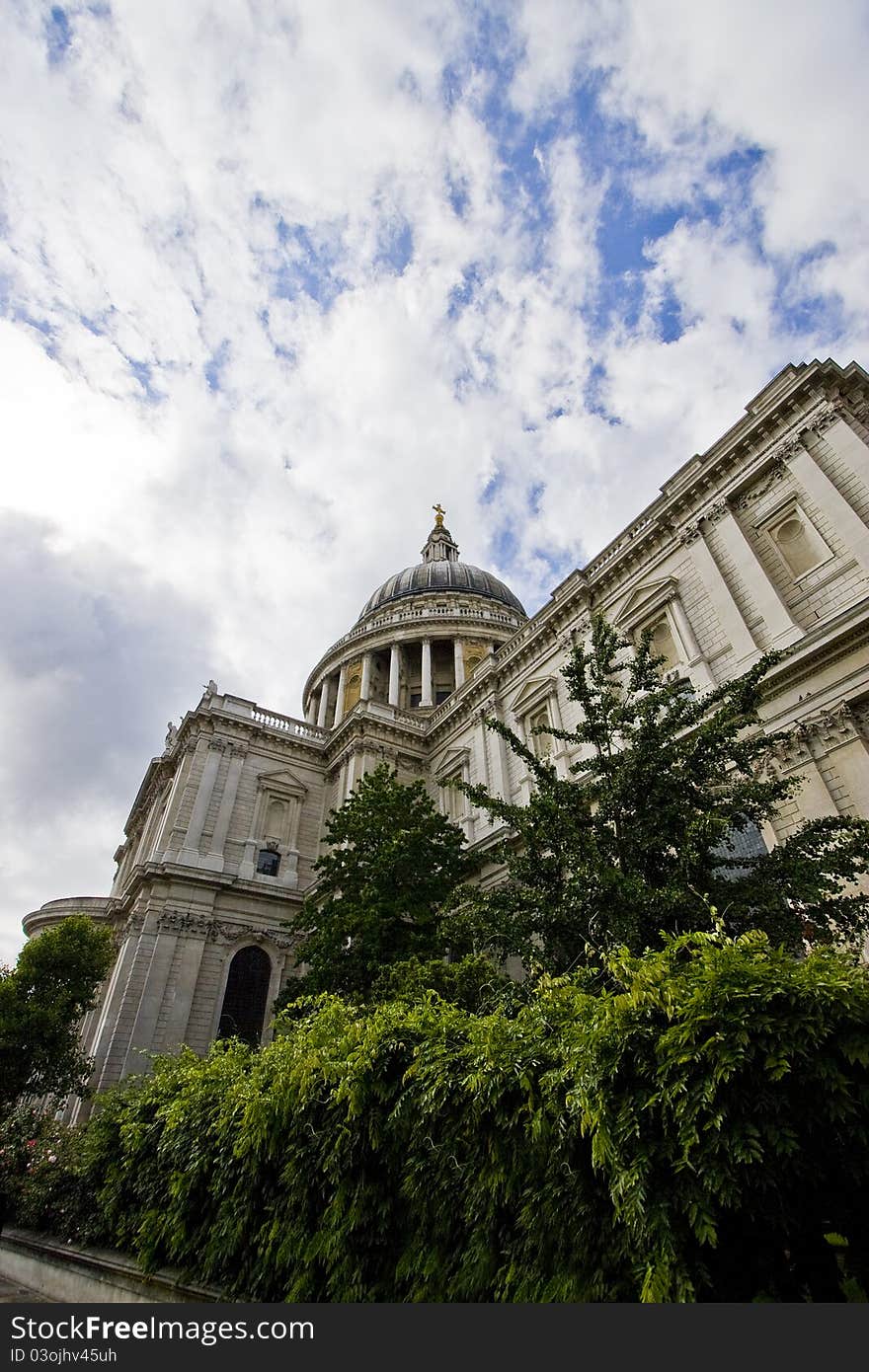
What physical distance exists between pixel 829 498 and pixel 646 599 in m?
5.82

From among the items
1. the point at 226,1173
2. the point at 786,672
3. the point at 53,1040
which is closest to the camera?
the point at 226,1173

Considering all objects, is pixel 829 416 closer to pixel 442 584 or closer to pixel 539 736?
pixel 539 736

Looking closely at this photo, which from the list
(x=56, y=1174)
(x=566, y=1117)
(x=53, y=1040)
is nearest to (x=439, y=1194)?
(x=566, y=1117)

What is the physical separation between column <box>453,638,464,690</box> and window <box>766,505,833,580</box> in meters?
22.3

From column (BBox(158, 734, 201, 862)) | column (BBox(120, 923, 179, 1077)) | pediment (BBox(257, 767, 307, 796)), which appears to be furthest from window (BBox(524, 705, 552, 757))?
column (BBox(120, 923, 179, 1077))

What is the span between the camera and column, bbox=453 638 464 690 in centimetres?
3834

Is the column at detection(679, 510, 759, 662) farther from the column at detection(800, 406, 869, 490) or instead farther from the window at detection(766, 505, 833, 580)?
the column at detection(800, 406, 869, 490)

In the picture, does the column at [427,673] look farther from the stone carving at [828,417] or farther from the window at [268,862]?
the stone carving at [828,417]

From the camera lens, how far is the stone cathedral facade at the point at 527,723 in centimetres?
1423

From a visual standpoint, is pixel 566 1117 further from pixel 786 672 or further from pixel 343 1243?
pixel 786 672

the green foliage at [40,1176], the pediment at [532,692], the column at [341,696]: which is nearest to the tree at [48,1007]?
the green foliage at [40,1176]

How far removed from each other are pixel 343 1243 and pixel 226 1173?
161 cm

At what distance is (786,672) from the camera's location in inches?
561

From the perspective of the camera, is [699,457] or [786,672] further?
[699,457]
